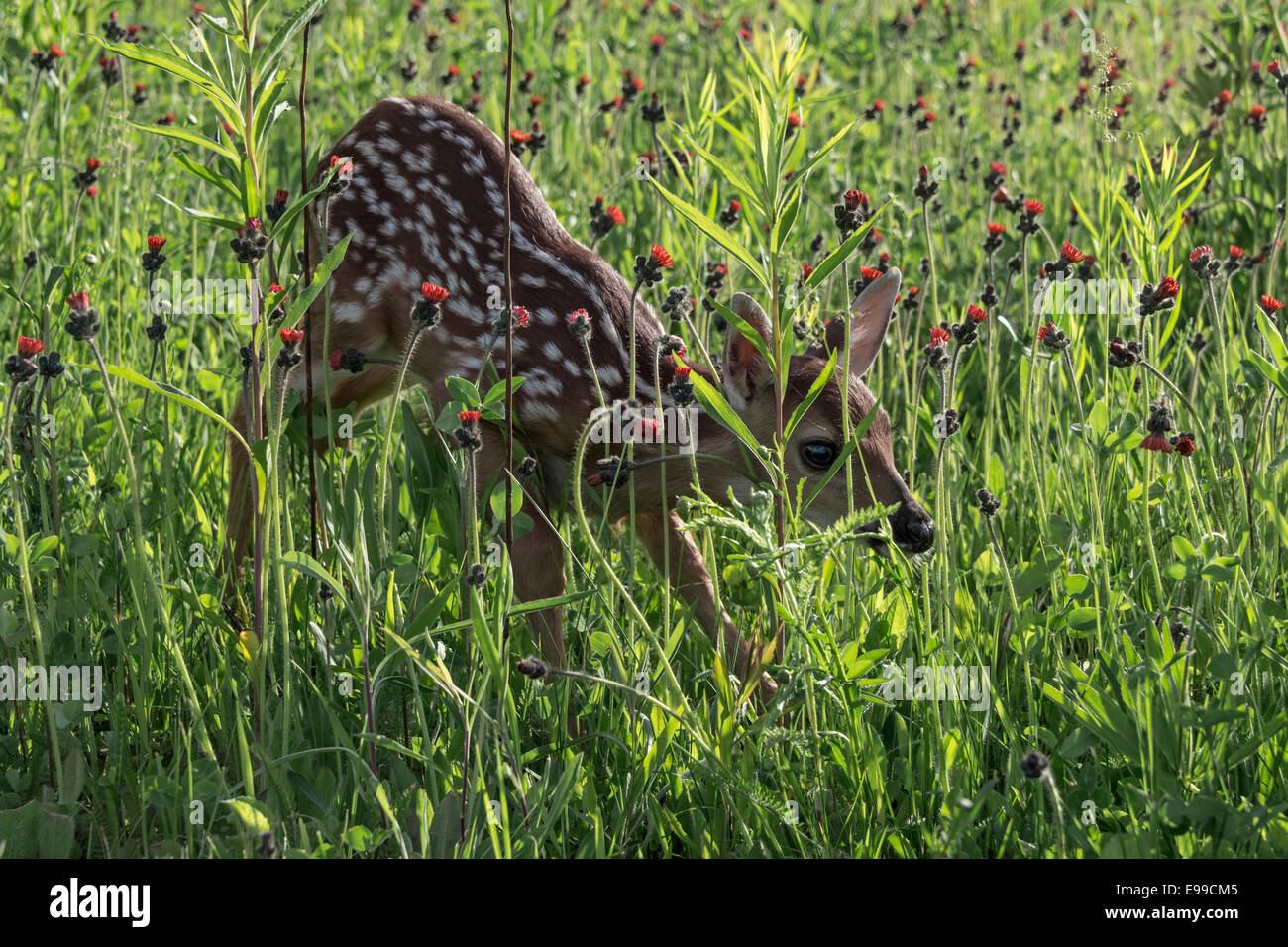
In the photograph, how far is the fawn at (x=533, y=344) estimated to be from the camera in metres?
3.26

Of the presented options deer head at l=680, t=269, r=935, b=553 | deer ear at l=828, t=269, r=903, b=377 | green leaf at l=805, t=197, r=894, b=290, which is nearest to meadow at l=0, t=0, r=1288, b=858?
green leaf at l=805, t=197, r=894, b=290

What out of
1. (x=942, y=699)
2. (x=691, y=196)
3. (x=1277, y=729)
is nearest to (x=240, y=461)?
(x=691, y=196)

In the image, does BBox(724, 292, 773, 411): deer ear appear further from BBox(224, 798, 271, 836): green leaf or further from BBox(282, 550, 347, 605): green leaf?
BBox(224, 798, 271, 836): green leaf

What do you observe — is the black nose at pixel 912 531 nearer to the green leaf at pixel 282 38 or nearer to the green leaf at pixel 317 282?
the green leaf at pixel 317 282

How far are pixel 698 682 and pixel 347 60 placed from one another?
440 centimetres

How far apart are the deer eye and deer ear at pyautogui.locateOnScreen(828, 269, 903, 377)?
0.89 ft

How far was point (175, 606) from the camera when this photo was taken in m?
2.91

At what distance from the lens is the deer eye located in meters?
3.23

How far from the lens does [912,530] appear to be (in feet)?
9.98
